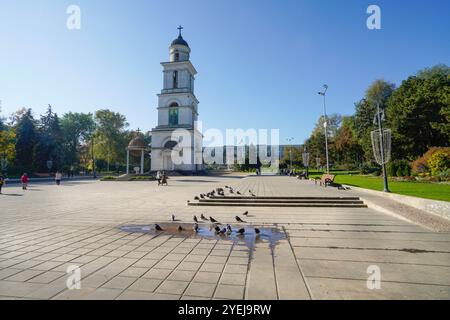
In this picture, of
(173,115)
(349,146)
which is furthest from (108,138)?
(349,146)

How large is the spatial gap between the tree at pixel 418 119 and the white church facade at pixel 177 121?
34.0m

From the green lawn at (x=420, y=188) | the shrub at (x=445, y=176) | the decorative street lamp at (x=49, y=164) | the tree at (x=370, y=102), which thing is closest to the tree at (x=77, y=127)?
the decorative street lamp at (x=49, y=164)

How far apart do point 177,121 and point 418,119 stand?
39.6m

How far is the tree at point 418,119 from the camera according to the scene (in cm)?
3478

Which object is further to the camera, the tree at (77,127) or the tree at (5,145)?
the tree at (77,127)

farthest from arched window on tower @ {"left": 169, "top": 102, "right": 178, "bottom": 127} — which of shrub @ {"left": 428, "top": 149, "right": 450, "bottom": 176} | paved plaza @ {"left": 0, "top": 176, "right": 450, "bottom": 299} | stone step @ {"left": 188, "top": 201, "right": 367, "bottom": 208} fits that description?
paved plaza @ {"left": 0, "top": 176, "right": 450, "bottom": 299}

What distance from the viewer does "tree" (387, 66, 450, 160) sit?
34781 mm

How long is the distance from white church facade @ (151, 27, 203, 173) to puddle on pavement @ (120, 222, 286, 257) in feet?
128

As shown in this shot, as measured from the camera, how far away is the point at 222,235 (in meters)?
6.61

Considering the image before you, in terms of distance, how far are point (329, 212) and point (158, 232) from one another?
273 inches

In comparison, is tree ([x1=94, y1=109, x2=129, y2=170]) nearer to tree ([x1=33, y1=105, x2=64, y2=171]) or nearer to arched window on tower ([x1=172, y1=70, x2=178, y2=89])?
tree ([x1=33, y1=105, x2=64, y2=171])

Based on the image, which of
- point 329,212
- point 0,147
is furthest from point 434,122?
point 0,147

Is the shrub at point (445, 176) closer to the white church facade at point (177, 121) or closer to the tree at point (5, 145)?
the white church facade at point (177, 121)
